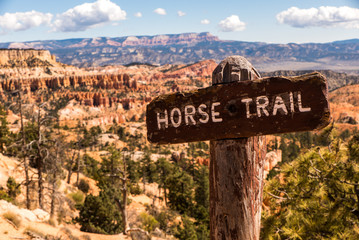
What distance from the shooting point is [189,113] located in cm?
193

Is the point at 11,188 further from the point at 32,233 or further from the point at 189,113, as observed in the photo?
the point at 189,113

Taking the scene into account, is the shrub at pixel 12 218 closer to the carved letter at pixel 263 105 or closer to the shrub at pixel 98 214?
the shrub at pixel 98 214

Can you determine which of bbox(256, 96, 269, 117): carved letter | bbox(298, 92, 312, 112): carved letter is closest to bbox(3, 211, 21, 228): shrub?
bbox(256, 96, 269, 117): carved letter

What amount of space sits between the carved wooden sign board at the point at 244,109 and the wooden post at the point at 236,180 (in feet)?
0.31

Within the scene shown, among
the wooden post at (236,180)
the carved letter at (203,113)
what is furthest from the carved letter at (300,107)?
the carved letter at (203,113)

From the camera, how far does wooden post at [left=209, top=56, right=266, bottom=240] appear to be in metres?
1.79

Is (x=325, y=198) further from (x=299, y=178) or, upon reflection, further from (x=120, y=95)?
(x=120, y=95)

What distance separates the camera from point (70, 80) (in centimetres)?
14288

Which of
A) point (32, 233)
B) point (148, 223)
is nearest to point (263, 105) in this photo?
point (32, 233)

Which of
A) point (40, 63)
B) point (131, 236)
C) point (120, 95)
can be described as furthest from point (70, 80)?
point (131, 236)

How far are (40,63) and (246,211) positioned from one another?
17082 cm

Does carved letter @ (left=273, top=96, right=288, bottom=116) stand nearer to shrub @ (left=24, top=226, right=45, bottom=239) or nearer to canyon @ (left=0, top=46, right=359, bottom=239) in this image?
shrub @ (left=24, top=226, right=45, bottom=239)

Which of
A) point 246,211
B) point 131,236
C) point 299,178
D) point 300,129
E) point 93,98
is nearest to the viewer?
point 300,129

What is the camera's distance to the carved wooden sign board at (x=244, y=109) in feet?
5.42
